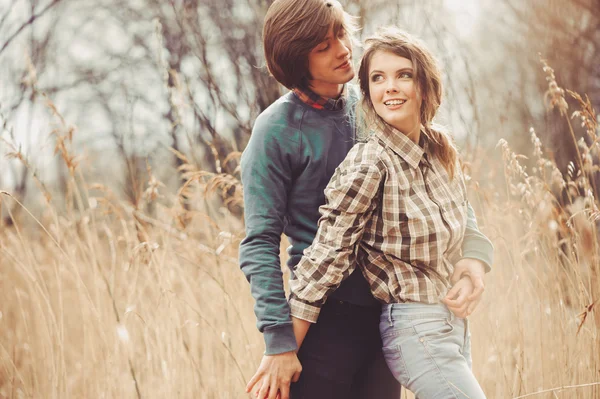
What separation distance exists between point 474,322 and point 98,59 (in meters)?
5.35

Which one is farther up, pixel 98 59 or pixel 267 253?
pixel 98 59

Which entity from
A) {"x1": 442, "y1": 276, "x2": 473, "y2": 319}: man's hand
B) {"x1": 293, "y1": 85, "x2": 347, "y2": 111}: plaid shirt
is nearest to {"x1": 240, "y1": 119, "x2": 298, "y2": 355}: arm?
{"x1": 293, "y1": 85, "x2": 347, "y2": 111}: plaid shirt

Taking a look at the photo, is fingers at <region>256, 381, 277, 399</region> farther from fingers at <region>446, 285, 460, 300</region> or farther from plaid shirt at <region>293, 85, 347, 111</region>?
plaid shirt at <region>293, 85, 347, 111</region>

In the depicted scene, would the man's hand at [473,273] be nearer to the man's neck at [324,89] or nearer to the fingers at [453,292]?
the fingers at [453,292]

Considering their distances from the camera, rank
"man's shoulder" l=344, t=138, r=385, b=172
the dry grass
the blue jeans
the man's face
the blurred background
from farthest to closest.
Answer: the blurred background, the dry grass, the man's face, "man's shoulder" l=344, t=138, r=385, b=172, the blue jeans

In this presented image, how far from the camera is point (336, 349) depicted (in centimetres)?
135

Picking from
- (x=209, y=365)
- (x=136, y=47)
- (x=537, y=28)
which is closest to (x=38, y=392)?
(x=209, y=365)

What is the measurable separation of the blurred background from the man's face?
126 mm

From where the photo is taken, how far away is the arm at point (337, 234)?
1233mm

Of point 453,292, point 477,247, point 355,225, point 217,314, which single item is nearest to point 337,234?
point 355,225

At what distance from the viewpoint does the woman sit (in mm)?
1212

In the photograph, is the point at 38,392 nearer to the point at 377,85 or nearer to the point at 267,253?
the point at 267,253

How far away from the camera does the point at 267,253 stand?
4.30 ft

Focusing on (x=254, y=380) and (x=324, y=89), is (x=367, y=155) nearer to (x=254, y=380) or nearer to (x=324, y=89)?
(x=324, y=89)
